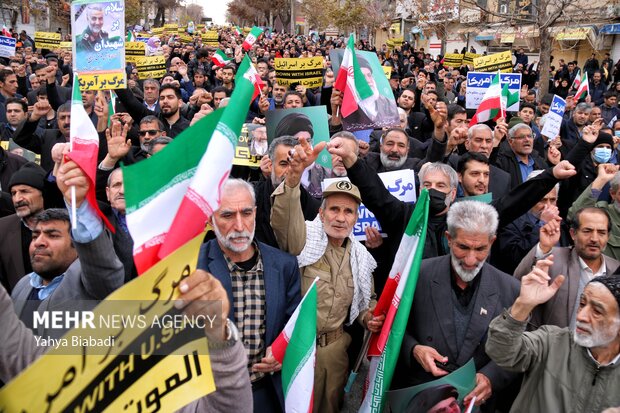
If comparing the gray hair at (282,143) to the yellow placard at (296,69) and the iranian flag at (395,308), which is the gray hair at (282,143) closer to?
the iranian flag at (395,308)

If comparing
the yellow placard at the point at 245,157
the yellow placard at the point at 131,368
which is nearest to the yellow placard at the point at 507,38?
the yellow placard at the point at 245,157

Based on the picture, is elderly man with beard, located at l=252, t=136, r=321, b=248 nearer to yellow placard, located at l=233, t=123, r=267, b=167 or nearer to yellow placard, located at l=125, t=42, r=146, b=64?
yellow placard, located at l=233, t=123, r=267, b=167

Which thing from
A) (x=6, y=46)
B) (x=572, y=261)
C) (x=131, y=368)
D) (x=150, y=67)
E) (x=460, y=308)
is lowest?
(x=460, y=308)

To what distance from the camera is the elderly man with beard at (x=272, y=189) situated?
12.5 ft

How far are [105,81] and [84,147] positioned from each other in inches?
139

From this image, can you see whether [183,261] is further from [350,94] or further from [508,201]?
[350,94]

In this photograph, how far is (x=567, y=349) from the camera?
2.74 m

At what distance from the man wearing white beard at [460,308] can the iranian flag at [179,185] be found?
1.75 meters

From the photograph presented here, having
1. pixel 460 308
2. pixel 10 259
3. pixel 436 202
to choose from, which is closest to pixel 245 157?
pixel 436 202

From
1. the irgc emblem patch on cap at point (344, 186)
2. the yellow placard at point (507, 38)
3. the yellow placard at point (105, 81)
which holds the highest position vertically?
the yellow placard at point (507, 38)

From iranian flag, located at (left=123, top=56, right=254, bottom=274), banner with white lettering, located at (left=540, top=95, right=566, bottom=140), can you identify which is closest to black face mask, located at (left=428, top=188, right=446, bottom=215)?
iranian flag, located at (left=123, top=56, right=254, bottom=274)

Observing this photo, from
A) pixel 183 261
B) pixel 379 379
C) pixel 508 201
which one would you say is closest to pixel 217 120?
pixel 183 261

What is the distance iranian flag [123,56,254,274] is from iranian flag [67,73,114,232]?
0.72 m

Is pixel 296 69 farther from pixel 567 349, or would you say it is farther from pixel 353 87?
pixel 567 349
